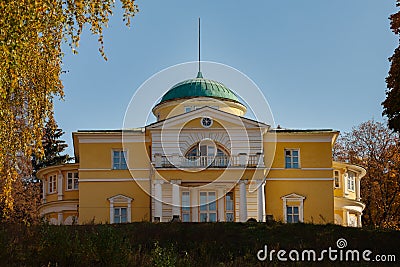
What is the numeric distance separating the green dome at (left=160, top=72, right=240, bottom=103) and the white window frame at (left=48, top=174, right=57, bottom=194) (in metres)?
8.54

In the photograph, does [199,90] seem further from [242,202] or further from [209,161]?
Result: [242,202]

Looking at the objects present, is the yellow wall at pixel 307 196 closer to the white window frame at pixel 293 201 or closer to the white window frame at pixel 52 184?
the white window frame at pixel 293 201

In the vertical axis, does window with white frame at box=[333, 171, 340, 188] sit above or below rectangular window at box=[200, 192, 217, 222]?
above

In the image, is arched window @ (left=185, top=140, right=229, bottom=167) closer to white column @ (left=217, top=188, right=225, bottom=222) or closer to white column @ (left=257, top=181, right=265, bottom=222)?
white column @ (left=217, top=188, right=225, bottom=222)

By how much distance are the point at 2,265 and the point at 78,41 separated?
6.36 meters

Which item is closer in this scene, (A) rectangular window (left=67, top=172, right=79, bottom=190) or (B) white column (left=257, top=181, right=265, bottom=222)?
(B) white column (left=257, top=181, right=265, bottom=222)

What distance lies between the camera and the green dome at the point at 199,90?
48.3 m

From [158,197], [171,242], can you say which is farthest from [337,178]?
[171,242]

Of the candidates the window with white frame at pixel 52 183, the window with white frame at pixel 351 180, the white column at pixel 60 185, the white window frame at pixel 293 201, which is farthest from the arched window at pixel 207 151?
the window with white frame at pixel 351 180

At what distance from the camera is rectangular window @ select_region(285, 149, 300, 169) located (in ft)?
147

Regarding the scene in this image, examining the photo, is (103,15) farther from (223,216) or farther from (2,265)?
(223,216)

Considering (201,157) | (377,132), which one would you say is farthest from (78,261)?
(377,132)

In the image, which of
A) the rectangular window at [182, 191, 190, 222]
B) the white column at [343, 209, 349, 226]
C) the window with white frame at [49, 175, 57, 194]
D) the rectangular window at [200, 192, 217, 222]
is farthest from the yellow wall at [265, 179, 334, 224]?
the window with white frame at [49, 175, 57, 194]

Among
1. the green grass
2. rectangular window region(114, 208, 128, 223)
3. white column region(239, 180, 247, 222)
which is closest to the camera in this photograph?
the green grass
